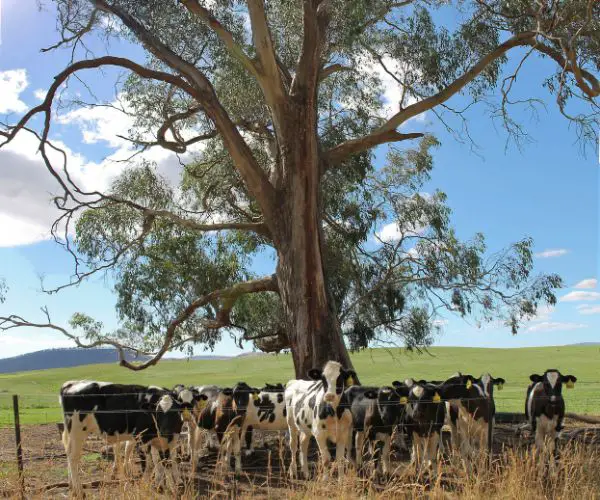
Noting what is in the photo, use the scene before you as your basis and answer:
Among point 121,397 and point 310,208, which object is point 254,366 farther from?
point 121,397

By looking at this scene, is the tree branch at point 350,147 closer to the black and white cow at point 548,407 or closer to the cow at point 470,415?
the cow at point 470,415

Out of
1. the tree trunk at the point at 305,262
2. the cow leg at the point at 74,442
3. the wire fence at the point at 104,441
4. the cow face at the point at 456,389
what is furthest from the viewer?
the tree trunk at the point at 305,262

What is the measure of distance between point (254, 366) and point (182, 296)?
2254 centimetres

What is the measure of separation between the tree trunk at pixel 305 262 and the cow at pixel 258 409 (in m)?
1.43

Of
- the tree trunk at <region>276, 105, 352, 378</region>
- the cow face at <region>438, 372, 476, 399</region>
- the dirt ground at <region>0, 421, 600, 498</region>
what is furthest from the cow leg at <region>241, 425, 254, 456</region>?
the cow face at <region>438, 372, 476, 399</region>

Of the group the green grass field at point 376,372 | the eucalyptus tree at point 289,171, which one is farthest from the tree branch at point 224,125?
the green grass field at point 376,372

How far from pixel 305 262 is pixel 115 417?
475 centimetres

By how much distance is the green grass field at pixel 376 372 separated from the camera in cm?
2445

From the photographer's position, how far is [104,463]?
19.4 ft

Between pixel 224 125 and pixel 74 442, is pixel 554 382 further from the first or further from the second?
pixel 224 125

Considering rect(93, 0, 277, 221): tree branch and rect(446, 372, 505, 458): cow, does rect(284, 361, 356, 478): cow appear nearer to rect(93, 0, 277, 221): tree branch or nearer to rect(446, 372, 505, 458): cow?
rect(446, 372, 505, 458): cow

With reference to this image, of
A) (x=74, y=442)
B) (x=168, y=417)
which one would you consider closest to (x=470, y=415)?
(x=168, y=417)

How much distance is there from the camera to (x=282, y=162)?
41.6 feet

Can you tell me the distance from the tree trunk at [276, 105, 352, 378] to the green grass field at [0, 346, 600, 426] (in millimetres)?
9468
